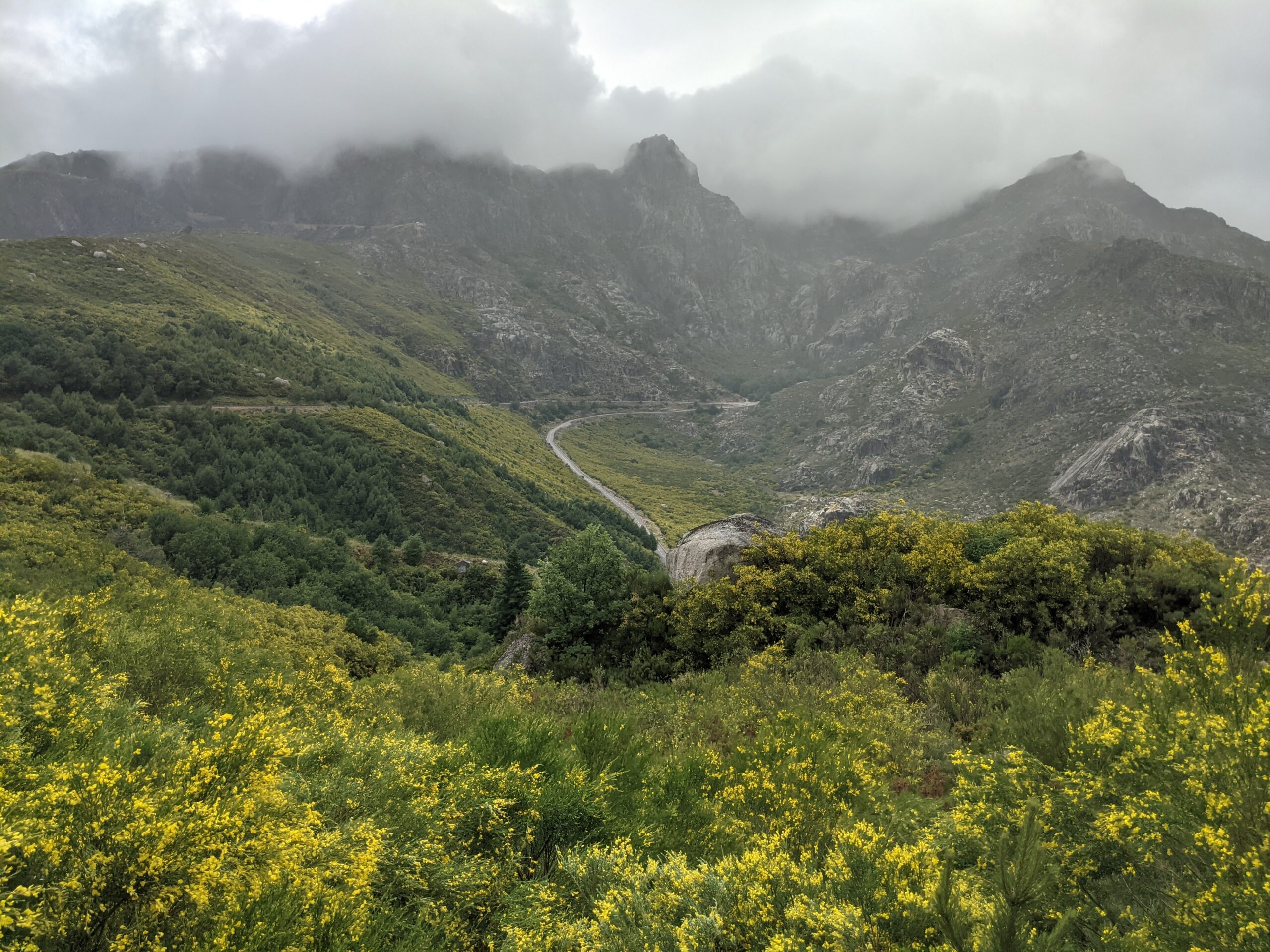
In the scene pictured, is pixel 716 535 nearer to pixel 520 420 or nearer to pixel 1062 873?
pixel 1062 873

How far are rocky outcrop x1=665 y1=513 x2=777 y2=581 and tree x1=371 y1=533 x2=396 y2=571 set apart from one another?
1192 inches

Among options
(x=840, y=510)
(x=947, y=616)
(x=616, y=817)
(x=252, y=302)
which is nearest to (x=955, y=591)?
(x=947, y=616)

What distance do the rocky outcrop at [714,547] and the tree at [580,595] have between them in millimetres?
3219

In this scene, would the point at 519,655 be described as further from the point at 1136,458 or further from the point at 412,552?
the point at 1136,458

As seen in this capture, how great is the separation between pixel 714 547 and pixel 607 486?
8155cm

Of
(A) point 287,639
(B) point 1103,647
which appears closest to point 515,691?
(A) point 287,639

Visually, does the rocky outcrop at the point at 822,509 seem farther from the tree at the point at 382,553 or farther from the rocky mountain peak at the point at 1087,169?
the rocky mountain peak at the point at 1087,169

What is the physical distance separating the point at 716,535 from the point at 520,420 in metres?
115

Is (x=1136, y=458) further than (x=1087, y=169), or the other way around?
(x=1087, y=169)

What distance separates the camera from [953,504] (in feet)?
246

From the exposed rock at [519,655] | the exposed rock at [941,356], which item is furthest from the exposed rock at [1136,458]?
the exposed rock at [519,655]

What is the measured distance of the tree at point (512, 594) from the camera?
37219 millimetres

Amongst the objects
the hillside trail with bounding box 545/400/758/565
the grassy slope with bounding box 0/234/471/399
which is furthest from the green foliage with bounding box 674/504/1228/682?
the grassy slope with bounding box 0/234/471/399

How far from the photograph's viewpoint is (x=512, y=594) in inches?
1490
